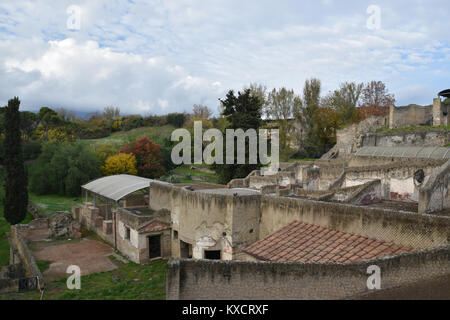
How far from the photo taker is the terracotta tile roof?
358 inches

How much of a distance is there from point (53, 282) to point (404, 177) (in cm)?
1691

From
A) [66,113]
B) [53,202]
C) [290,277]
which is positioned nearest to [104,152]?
[53,202]

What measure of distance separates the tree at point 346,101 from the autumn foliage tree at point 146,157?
2526 centimetres

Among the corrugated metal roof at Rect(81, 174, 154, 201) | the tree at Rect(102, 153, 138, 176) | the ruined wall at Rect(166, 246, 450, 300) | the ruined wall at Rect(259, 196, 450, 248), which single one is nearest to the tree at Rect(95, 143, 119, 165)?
the tree at Rect(102, 153, 138, 176)

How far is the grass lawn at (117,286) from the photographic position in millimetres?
12531

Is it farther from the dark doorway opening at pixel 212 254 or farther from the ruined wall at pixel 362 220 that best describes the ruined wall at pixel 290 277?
the dark doorway opening at pixel 212 254

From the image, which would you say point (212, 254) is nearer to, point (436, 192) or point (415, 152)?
point (436, 192)

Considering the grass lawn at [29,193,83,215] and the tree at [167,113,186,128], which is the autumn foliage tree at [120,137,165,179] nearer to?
the grass lawn at [29,193,83,215]

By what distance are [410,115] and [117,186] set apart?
108ft

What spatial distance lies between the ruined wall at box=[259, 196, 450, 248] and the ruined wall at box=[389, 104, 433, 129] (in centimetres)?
2989

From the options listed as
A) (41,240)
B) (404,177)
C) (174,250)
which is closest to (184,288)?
(174,250)

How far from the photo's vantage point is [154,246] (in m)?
17.1
